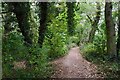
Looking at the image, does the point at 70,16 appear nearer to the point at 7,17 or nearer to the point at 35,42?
the point at 35,42

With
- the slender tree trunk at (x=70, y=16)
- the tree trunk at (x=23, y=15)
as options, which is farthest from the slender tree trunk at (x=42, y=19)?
the slender tree trunk at (x=70, y=16)

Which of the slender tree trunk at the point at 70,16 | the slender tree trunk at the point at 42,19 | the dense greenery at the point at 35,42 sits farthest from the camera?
the slender tree trunk at the point at 70,16

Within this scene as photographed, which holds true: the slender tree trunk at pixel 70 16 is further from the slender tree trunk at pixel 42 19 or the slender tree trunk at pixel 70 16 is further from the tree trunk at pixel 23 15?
the tree trunk at pixel 23 15

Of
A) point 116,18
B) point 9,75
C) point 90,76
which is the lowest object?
point 90,76

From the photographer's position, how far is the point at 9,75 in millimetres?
9008

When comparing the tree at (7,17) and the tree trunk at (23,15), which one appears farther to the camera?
the tree trunk at (23,15)

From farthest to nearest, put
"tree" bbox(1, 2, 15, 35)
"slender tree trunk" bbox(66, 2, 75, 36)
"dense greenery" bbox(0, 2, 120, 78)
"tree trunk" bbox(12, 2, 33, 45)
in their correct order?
"slender tree trunk" bbox(66, 2, 75, 36) < "tree trunk" bbox(12, 2, 33, 45) < "tree" bbox(1, 2, 15, 35) < "dense greenery" bbox(0, 2, 120, 78)

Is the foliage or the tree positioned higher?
the tree

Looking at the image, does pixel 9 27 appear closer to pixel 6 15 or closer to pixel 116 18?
pixel 6 15

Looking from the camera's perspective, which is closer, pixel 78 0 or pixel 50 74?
pixel 50 74

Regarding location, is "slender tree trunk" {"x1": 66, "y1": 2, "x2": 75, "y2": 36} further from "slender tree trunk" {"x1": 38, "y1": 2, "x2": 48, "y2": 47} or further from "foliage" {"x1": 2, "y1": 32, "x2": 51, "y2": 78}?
"foliage" {"x1": 2, "y1": 32, "x2": 51, "y2": 78}

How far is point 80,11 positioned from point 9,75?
21.4 m

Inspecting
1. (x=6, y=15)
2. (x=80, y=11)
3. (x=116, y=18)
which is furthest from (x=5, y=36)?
(x=80, y=11)

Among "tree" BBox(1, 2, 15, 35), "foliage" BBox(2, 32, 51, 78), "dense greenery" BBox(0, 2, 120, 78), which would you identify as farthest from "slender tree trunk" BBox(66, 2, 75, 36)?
"foliage" BBox(2, 32, 51, 78)
